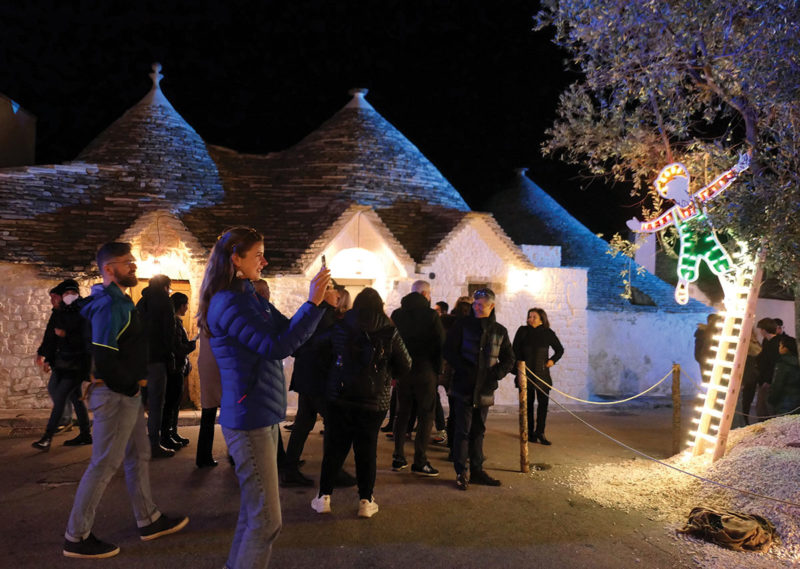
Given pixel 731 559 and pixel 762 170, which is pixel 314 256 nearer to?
pixel 762 170

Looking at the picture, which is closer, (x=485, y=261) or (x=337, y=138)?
(x=485, y=261)

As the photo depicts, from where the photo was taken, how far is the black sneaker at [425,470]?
6.23m

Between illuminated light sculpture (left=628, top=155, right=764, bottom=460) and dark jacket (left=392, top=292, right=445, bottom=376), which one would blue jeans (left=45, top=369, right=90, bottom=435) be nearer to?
dark jacket (left=392, top=292, right=445, bottom=376)

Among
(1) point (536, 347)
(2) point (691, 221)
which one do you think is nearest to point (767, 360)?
(2) point (691, 221)

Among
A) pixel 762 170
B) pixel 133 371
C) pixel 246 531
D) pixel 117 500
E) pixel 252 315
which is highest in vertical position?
pixel 762 170

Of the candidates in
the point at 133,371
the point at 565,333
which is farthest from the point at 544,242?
the point at 133,371

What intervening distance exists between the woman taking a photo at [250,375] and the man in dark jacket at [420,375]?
10.5ft

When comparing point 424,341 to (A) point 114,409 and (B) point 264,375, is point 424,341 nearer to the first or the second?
(A) point 114,409

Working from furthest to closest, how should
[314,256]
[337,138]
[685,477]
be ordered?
[337,138] < [314,256] < [685,477]

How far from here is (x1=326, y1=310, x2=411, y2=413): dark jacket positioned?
468 cm

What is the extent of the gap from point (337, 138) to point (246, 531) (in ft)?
40.0

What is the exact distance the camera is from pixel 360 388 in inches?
184

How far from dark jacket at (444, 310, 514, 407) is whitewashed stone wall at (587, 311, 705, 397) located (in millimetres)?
9448

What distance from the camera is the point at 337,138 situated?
1422 cm
